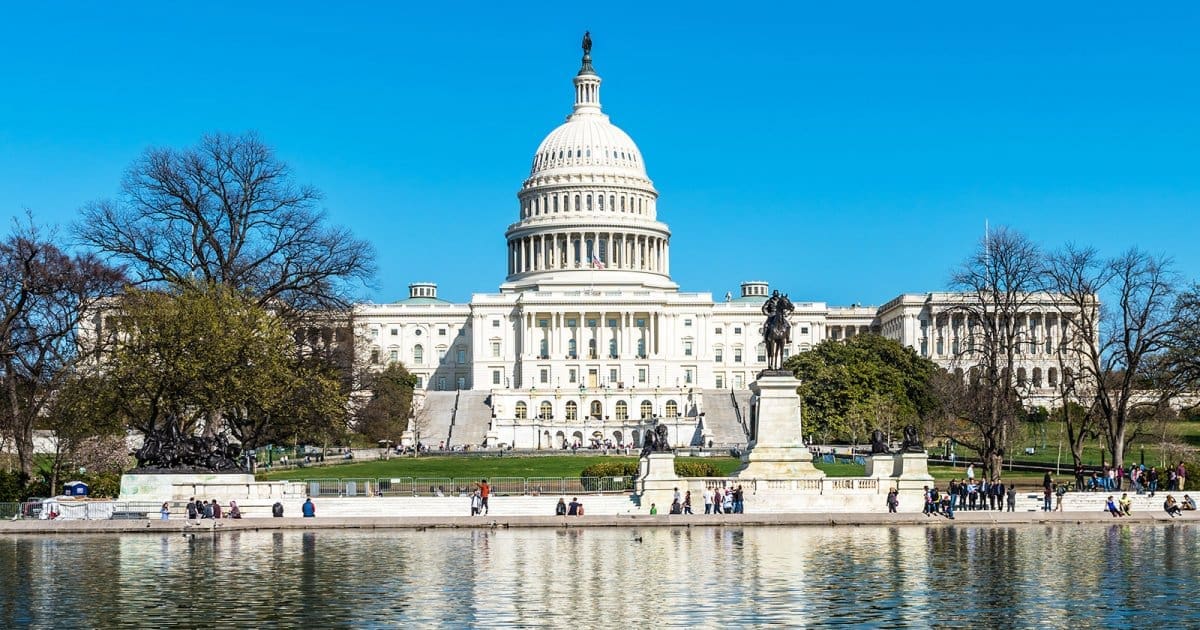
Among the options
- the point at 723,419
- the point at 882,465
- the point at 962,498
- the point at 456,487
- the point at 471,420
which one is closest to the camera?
the point at 962,498

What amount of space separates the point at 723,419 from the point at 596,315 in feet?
124

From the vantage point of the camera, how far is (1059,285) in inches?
2426

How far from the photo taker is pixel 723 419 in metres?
122

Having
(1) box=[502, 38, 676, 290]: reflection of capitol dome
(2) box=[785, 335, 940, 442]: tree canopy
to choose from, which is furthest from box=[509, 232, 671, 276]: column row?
(2) box=[785, 335, 940, 442]: tree canopy

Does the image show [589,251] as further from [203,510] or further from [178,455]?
[203,510]

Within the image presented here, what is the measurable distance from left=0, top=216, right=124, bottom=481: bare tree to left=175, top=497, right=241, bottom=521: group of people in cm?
942

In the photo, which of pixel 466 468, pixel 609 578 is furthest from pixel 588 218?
pixel 609 578

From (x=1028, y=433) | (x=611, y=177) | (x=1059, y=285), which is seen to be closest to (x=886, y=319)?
(x=611, y=177)

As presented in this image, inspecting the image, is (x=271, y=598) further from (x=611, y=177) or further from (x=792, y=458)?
(x=611, y=177)

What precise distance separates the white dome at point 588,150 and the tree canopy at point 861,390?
198 feet

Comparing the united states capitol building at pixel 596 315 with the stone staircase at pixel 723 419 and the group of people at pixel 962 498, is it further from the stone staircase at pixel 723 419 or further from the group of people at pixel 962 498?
the group of people at pixel 962 498

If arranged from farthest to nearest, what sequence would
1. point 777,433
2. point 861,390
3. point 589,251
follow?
point 589,251 < point 861,390 < point 777,433

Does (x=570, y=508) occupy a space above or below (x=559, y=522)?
above

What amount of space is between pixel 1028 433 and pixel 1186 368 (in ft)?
138
